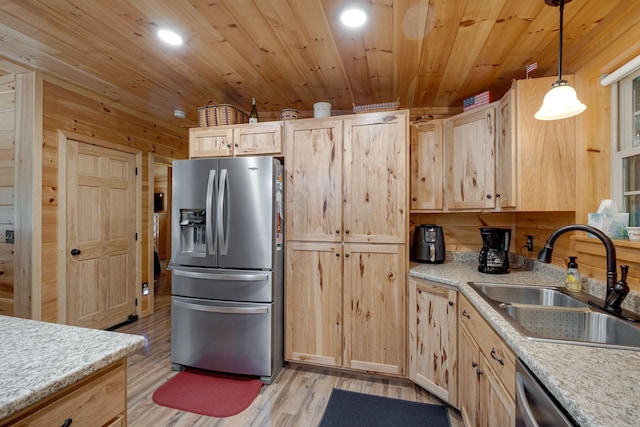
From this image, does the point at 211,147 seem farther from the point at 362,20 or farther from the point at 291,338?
the point at 291,338

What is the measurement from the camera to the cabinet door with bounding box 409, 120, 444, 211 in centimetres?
250

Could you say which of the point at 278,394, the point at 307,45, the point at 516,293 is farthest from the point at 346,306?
the point at 307,45

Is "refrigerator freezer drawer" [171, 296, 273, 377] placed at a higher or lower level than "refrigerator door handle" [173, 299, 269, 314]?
lower

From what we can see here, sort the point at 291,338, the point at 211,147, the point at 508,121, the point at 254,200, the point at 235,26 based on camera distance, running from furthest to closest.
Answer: the point at 211,147, the point at 291,338, the point at 254,200, the point at 508,121, the point at 235,26

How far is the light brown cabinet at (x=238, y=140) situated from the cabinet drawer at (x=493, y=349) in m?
1.81

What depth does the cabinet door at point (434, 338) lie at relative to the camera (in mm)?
1929

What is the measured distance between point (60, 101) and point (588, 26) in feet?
13.4

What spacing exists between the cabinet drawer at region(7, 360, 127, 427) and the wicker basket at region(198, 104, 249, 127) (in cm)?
208

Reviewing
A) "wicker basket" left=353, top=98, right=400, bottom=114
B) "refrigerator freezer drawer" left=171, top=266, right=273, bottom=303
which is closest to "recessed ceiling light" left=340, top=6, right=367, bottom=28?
"wicker basket" left=353, top=98, right=400, bottom=114

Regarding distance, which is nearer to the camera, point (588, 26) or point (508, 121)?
point (588, 26)

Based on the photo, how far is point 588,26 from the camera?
172 centimetres

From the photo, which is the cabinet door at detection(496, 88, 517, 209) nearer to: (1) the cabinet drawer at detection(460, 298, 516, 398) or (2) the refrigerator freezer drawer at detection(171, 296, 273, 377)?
(1) the cabinet drawer at detection(460, 298, 516, 398)

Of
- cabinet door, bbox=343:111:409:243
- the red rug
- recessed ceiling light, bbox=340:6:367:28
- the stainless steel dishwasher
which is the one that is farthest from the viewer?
cabinet door, bbox=343:111:409:243

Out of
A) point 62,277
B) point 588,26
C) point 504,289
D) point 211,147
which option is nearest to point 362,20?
point 588,26
